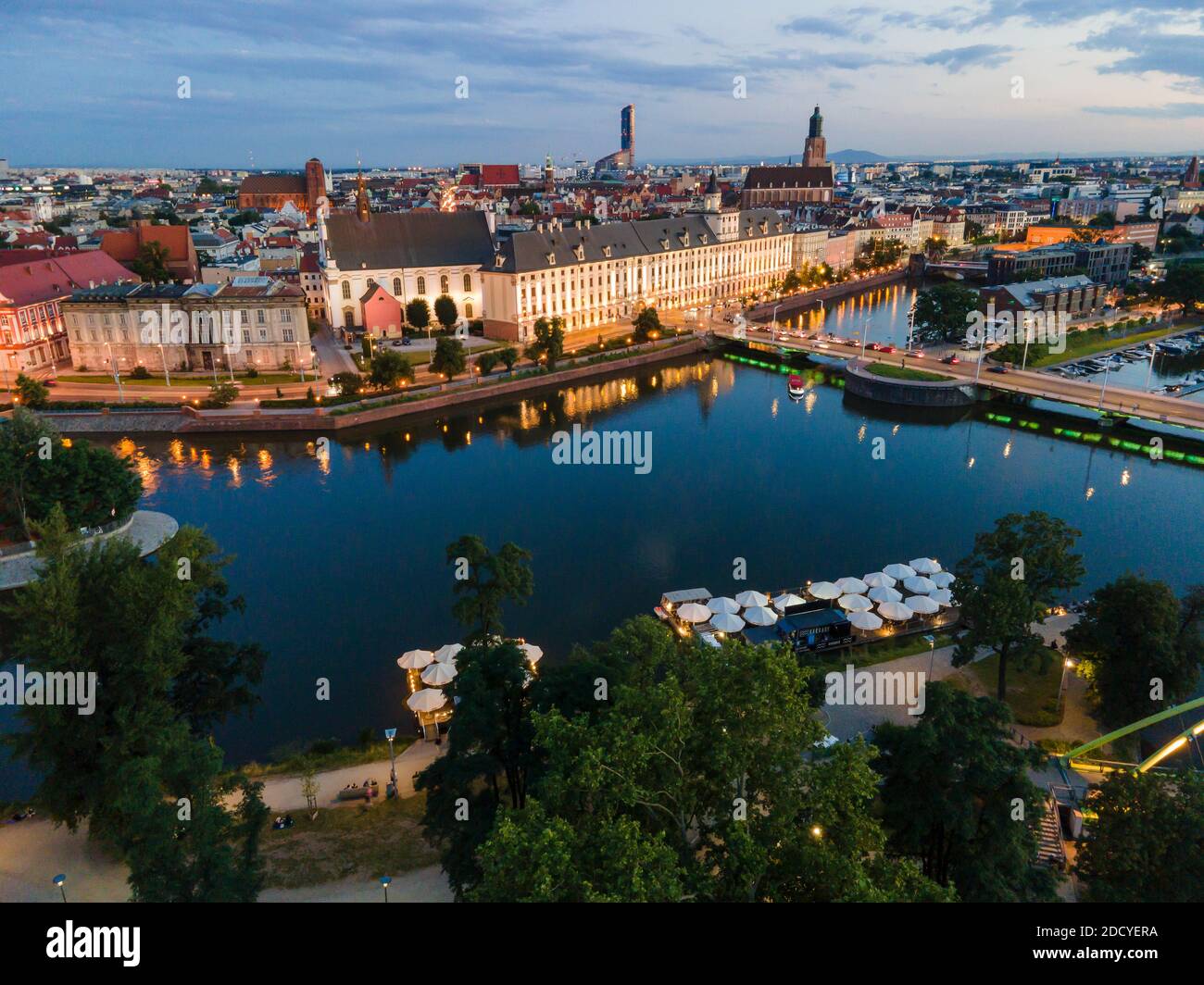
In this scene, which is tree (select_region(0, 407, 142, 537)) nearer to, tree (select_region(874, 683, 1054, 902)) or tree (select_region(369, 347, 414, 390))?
tree (select_region(369, 347, 414, 390))

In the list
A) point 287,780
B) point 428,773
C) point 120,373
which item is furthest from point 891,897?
point 120,373

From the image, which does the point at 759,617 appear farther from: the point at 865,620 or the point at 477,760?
the point at 477,760

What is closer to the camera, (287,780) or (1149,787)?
(1149,787)

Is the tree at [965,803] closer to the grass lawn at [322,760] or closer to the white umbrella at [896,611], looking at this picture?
the white umbrella at [896,611]

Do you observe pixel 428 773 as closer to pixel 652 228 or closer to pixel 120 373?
pixel 120 373

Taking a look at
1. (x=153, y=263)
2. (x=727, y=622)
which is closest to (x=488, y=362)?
(x=727, y=622)

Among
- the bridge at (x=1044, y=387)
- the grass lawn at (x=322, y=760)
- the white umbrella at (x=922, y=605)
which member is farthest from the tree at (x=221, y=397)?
the white umbrella at (x=922, y=605)
